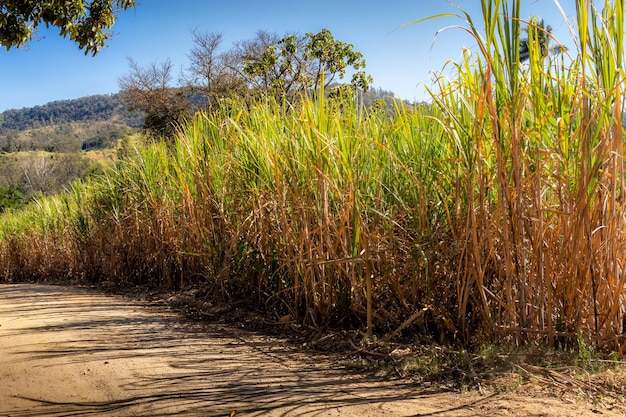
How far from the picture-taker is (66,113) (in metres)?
126

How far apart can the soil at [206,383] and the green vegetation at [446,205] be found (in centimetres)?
40

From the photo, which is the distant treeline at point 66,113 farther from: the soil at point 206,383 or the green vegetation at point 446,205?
the soil at point 206,383

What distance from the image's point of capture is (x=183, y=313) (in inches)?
185

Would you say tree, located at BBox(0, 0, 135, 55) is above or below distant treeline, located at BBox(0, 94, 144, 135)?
below

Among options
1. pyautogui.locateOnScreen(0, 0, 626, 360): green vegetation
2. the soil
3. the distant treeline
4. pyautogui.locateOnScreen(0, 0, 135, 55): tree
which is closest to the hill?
the distant treeline

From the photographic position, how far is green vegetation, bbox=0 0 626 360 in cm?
258

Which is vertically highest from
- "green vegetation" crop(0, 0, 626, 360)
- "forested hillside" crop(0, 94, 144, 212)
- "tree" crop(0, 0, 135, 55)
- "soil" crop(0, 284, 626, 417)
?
"forested hillside" crop(0, 94, 144, 212)

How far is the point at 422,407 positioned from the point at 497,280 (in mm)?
921

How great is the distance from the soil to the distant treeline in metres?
104

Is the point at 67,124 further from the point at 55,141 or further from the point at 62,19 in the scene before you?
the point at 62,19

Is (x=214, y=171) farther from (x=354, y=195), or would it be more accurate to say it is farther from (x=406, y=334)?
(x=406, y=334)

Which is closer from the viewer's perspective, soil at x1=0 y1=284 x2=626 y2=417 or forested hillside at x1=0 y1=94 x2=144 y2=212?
soil at x1=0 y1=284 x2=626 y2=417

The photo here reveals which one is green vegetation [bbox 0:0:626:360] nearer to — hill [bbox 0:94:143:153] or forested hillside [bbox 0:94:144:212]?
forested hillside [bbox 0:94:144:212]

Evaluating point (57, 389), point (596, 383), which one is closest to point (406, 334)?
point (596, 383)
